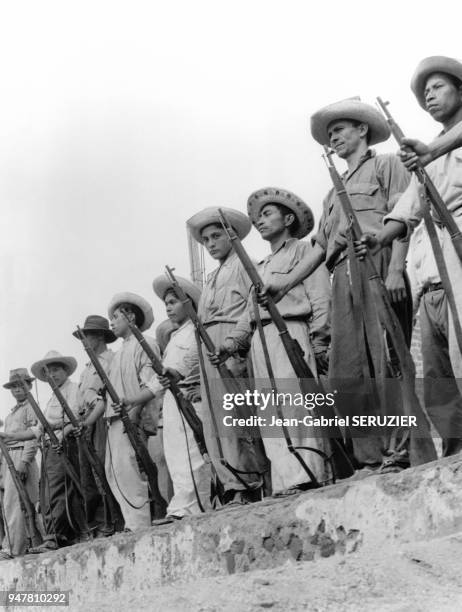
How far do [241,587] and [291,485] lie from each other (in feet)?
6.46

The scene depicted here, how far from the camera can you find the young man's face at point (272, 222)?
7.63m

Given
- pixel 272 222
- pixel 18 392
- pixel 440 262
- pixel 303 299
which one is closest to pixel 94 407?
pixel 18 392

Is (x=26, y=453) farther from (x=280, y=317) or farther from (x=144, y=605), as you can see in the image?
(x=144, y=605)

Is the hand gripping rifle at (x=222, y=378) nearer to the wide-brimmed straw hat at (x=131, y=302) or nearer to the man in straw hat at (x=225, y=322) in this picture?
the man in straw hat at (x=225, y=322)

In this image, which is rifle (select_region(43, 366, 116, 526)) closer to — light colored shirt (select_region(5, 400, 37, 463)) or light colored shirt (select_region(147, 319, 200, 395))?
light colored shirt (select_region(147, 319, 200, 395))

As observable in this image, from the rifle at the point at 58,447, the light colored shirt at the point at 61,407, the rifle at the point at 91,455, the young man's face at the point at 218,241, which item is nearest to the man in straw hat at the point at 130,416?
the rifle at the point at 91,455

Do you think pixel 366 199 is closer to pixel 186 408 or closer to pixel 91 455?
pixel 186 408

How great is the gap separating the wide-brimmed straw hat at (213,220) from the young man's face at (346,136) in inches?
61.6

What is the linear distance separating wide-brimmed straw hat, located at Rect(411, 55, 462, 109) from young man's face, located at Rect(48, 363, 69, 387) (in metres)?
5.86

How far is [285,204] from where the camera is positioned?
762 cm

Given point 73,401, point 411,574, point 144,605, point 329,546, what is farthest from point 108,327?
point 411,574

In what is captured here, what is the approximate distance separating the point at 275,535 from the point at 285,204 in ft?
7.57

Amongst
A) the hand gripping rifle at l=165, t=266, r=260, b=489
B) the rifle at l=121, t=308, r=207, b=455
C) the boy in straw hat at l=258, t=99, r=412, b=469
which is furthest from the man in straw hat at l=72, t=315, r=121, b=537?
the boy in straw hat at l=258, t=99, r=412, b=469

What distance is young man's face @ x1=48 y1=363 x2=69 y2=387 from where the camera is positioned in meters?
11.1
